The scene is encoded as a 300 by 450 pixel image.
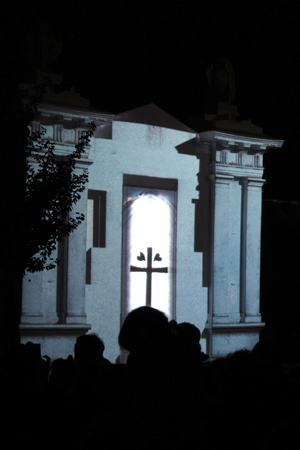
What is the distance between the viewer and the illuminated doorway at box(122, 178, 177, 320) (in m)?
11.5

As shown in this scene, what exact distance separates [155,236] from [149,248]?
219mm

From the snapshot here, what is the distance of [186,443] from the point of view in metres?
2.78

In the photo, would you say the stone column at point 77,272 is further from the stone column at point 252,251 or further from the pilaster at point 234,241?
the stone column at point 252,251

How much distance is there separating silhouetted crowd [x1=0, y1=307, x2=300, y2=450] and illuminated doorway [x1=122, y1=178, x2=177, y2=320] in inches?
209

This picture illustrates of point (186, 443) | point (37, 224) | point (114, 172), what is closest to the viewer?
point (186, 443)

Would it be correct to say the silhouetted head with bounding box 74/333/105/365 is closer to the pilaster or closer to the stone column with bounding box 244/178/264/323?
the pilaster

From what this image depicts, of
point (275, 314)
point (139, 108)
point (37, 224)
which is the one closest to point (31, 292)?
point (37, 224)

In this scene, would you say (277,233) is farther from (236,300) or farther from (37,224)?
(37,224)

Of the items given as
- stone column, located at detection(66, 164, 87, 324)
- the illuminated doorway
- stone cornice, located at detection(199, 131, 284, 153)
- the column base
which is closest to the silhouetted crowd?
stone column, located at detection(66, 164, 87, 324)

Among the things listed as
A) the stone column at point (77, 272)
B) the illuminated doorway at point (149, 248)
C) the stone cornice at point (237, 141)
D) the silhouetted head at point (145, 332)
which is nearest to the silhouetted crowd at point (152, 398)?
the silhouetted head at point (145, 332)

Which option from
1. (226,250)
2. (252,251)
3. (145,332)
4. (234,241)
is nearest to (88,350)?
(145,332)

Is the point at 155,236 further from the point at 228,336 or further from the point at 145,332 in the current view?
the point at 145,332

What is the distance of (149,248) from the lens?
11.6 meters

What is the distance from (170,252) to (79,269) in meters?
1.72
